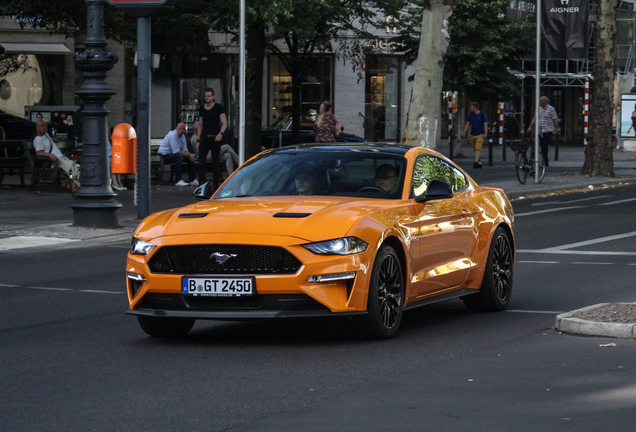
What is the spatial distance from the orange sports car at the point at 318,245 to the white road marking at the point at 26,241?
6.72 meters

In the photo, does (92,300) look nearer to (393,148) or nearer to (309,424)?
(393,148)

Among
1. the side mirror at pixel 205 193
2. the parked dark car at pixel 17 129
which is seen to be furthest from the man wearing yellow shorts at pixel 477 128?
the side mirror at pixel 205 193

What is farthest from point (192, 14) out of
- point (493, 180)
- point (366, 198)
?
point (366, 198)

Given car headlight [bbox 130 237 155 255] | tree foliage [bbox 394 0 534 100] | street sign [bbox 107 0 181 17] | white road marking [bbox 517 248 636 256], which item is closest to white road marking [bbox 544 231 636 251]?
white road marking [bbox 517 248 636 256]

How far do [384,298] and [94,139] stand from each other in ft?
33.7

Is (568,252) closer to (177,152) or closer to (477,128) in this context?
(177,152)

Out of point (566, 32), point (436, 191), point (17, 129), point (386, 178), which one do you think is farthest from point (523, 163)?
point (566, 32)

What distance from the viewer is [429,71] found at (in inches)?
966

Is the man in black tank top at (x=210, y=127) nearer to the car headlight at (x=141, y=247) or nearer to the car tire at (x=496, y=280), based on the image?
the car tire at (x=496, y=280)

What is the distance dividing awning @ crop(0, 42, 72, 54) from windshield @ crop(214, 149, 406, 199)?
2795 centimetres

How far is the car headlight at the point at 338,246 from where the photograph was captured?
7613 millimetres

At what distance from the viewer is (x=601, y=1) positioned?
3062 centimetres

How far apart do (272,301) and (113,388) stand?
1408mm

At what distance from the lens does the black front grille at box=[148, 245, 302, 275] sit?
7602 millimetres
